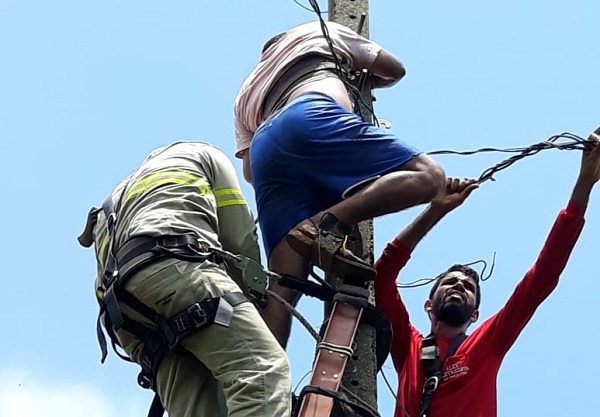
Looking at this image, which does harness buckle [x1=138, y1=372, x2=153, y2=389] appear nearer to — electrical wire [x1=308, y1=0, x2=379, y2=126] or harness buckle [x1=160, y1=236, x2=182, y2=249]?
harness buckle [x1=160, y1=236, x2=182, y2=249]

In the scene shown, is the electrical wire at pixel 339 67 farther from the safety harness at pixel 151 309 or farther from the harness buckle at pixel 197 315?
the harness buckle at pixel 197 315

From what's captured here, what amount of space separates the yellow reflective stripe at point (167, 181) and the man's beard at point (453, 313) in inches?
85.8

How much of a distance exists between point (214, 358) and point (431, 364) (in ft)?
6.42

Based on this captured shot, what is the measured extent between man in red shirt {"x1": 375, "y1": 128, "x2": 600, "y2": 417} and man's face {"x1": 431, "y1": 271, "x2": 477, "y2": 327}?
19 cm

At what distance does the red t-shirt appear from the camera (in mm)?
5859

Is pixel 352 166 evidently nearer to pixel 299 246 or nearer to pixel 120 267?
pixel 299 246

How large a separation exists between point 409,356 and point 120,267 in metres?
2.22

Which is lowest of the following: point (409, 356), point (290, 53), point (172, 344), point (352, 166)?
point (409, 356)

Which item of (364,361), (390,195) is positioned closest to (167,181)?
(390,195)

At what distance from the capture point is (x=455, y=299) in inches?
256

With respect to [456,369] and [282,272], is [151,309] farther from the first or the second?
[456,369]

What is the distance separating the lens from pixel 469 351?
6.02 metres

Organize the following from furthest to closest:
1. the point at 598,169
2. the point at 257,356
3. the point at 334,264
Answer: the point at 598,169 → the point at 334,264 → the point at 257,356

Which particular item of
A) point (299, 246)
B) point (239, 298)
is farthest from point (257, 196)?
point (239, 298)
